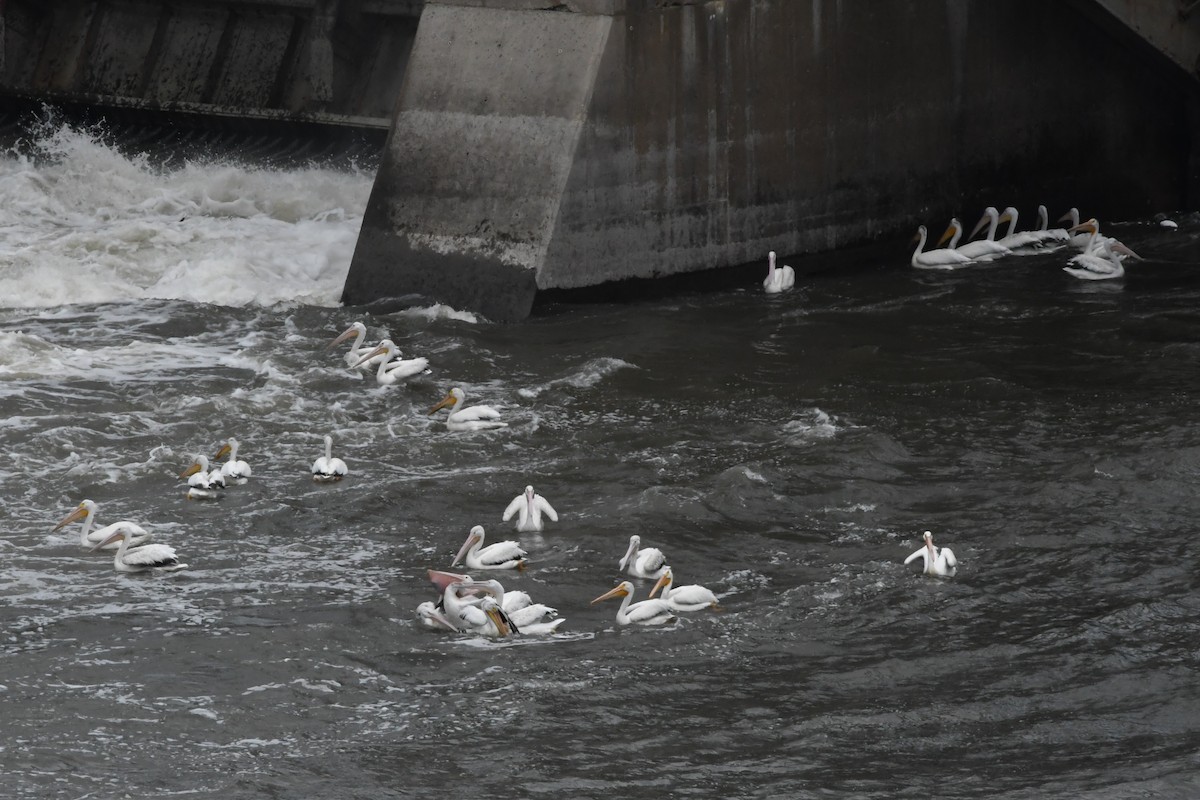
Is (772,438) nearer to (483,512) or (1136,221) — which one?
(483,512)

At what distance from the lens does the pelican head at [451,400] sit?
13.7m

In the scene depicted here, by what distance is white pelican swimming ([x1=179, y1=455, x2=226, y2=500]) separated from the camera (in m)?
12.0

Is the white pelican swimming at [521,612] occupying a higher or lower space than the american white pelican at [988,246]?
lower

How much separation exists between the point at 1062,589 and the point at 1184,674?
1292 mm

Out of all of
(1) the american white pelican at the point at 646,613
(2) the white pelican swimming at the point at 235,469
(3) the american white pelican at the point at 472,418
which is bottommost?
(2) the white pelican swimming at the point at 235,469

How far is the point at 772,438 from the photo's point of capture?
1333cm

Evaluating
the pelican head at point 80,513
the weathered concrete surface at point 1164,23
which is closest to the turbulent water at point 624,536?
the pelican head at point 80,513

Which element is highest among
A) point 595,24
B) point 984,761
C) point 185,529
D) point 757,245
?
point 595,24

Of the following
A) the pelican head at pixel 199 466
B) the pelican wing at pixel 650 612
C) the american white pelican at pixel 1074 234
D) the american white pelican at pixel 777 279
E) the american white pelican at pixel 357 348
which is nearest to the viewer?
the pelican wing at pixel 650 612

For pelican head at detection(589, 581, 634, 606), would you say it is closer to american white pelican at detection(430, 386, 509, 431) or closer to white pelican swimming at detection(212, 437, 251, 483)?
white pelican swimming at detection(212, 437, 251, 483)

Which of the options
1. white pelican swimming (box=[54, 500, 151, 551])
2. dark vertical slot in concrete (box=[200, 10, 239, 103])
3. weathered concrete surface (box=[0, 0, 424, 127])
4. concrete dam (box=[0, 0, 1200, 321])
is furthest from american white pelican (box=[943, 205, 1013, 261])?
dark vertical slot in concrete (box=[200, 10, 239, 103])

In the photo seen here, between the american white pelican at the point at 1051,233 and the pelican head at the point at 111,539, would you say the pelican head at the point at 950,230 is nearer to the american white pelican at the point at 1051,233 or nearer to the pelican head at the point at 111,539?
the american white pelican at the point at 1051,233

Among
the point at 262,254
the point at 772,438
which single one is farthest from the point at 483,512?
the point at 262,254

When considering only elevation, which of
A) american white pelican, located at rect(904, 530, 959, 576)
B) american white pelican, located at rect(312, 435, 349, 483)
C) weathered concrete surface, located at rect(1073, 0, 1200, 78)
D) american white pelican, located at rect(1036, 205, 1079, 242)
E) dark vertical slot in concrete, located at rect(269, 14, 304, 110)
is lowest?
american white pelican, located at rect(312, 435, 349, 483)
